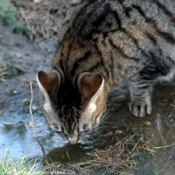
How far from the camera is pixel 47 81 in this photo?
11.9 feet

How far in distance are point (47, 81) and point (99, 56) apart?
70 cm

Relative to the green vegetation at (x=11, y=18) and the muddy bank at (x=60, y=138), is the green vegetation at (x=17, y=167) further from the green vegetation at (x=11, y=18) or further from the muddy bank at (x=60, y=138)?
the green vegetation at (x=11, y=18)

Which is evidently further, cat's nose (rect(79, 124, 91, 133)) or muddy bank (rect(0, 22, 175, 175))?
muddy bank (rect(0, 22, 175, 175))

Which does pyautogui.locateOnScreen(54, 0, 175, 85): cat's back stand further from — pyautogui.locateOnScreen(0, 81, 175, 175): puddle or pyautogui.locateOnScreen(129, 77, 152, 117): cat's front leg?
Result: pyautogui.locateOnScreen(0, 81, 175, 175): puddle

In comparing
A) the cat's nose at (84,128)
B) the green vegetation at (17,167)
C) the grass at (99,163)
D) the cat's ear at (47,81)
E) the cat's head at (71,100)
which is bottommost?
the grass at (99,163)

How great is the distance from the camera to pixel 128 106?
16.3 ft

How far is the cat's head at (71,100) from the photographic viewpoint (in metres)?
3.60

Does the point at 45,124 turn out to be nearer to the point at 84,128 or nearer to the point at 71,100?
the point at 84,128

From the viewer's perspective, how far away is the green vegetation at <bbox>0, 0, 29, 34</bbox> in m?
6.05

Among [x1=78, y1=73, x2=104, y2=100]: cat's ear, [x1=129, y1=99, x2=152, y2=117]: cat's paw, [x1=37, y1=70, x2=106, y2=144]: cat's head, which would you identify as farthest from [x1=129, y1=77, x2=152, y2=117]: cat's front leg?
[x1=78, y1=73, x2=104, y2=100]: cat's ear

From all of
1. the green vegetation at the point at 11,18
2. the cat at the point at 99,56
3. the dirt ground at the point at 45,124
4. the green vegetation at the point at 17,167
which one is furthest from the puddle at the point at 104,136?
the green vegetation at the point at 11,18

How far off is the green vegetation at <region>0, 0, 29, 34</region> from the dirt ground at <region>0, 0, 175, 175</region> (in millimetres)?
379

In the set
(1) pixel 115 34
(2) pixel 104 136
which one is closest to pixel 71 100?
(1) pixel 115 34

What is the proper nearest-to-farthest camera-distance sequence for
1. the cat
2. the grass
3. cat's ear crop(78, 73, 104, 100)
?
cat's ear crop(78, 73, 104, 100) → the cat → the grass
